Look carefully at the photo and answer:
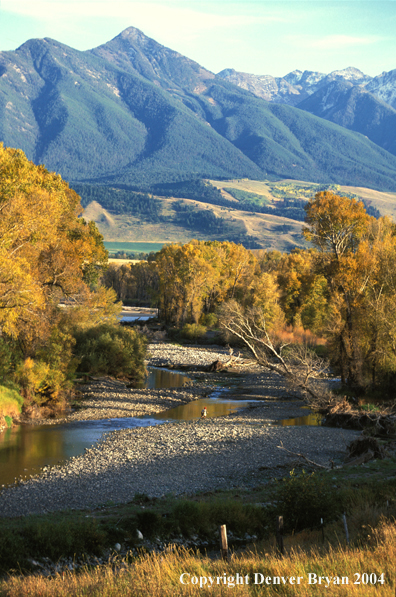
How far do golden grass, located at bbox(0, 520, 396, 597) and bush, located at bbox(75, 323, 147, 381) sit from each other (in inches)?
1509

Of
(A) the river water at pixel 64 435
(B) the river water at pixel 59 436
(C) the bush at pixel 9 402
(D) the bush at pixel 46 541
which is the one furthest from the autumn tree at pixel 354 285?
(D) the bush at pixel 46 541

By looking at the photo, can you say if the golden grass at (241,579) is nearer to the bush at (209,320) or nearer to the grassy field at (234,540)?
the grassy field at (234,540)

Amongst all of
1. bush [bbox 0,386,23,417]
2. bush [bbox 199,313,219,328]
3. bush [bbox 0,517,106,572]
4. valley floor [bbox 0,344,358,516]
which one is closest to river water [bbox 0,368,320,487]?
valley floor [bbox 0,344,358,516]

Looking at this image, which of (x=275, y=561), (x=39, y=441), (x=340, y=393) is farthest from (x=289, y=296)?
(x=275, y=561)

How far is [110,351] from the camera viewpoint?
50.8 meters

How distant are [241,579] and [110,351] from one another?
136ft

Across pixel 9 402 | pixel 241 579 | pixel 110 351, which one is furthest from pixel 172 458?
pixel 110 351

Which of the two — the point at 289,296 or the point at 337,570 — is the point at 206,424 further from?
the point at 289,296

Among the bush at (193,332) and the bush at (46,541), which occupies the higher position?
the bush at (46,541)

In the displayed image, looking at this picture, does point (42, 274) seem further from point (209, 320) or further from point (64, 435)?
point (209, 320)

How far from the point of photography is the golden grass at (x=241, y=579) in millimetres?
9672

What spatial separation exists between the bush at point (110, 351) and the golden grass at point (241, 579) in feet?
126

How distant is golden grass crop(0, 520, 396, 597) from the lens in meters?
9.67

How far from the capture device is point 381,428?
103 ft
